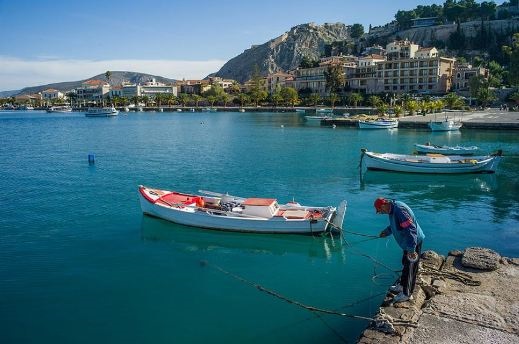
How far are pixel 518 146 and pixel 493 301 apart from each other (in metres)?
47.4

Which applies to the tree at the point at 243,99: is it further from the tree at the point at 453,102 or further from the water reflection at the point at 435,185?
the water reflection at the point at 435,185

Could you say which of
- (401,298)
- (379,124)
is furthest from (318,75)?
(401,298)

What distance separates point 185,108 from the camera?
172125mm

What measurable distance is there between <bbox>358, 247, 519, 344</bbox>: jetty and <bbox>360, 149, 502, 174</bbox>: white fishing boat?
72.0ft

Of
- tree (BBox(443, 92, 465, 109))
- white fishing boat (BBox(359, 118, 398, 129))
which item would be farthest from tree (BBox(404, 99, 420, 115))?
white fishing boat (BBox(359, 118, 398, 129))

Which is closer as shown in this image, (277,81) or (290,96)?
(290,96)

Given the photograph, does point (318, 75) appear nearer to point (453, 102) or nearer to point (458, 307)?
point (453, 102)

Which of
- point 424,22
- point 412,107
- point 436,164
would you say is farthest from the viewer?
point 424,22

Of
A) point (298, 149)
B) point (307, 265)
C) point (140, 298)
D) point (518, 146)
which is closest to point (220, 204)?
point (307, 265)

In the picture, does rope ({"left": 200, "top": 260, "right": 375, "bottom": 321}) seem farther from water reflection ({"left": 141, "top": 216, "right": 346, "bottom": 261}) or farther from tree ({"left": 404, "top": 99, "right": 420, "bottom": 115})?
tree ({"left": 404, "top": 99, "right": 420, "bottom": 115})

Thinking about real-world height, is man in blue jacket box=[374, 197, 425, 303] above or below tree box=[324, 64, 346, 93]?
below

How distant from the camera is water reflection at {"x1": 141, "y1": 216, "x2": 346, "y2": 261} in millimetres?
18578

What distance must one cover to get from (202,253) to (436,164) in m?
23.1

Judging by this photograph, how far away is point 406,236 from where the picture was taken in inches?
423
